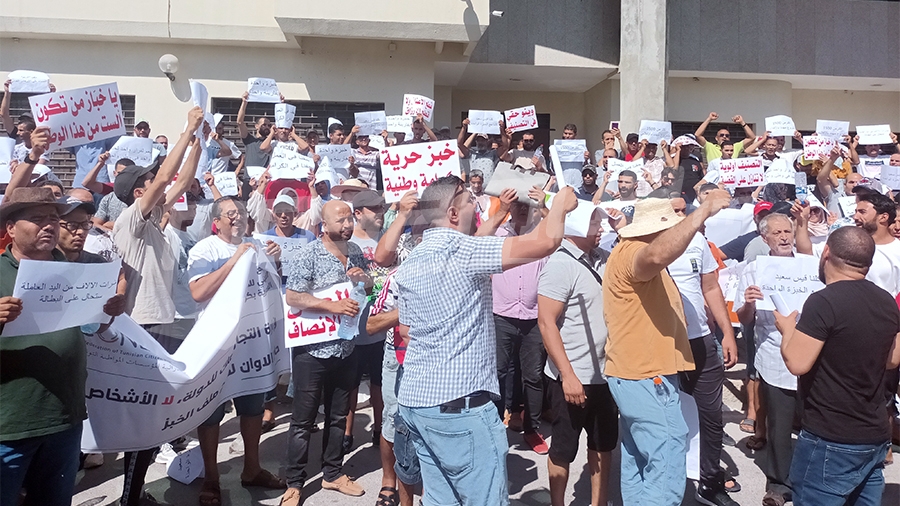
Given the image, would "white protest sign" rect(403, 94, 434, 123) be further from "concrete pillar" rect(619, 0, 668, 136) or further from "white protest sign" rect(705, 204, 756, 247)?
"white protest sign" rect(705, 204, 756, 247)

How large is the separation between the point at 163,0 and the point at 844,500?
1253cm

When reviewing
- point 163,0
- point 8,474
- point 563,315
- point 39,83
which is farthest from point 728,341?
point 163,0

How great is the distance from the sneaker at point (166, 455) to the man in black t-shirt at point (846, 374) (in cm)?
426

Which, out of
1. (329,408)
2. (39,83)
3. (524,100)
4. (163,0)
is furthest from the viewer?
(524,100)

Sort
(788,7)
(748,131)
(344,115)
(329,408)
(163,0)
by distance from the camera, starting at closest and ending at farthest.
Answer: (329,408), (748,131), (163,0), (344,115), (788,7)

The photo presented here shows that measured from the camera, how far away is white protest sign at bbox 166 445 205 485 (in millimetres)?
4809

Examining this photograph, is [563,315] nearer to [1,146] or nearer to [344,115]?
[1,146]

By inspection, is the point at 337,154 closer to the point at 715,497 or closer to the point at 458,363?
the point at 715,497

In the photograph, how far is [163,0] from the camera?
12.0 meters

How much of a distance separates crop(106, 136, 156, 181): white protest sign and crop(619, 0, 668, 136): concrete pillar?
29.2 feet

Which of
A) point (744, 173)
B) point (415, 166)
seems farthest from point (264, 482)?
point (744, 173)

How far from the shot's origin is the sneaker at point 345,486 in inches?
185

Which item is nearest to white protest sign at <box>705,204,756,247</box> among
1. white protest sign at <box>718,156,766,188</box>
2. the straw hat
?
white protest sign at <box>718,156,766,188</box>

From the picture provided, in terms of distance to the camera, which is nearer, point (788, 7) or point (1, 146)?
point (1, 146)
